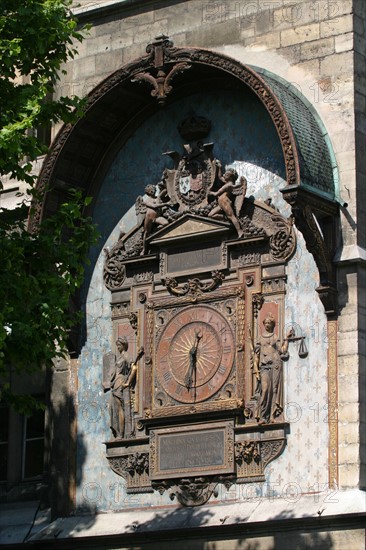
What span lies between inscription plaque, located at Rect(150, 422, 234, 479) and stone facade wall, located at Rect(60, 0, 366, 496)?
1.88m

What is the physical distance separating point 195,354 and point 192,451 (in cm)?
139

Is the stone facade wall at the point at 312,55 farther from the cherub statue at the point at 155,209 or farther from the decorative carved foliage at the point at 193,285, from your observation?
the cherub statue at the point at 155,209

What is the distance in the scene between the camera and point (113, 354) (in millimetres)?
29125

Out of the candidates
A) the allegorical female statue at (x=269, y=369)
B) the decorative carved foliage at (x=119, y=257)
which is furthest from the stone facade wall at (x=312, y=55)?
the decorative carved foliage at (x=119, y=257)

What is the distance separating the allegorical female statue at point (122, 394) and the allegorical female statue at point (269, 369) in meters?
2.11

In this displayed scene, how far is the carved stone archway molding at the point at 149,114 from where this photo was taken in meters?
26.6

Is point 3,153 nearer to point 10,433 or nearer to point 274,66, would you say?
point 274,66

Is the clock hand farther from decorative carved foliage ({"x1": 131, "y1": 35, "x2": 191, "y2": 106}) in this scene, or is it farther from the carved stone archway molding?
decorative carved foliage ({"x1": 131, "y1": 35, "x2": 191, "y2": 106})

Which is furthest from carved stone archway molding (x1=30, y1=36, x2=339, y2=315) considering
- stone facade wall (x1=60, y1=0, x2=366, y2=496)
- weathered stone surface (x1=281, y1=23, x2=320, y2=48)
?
weathered stone surface (x1=281, y1=23, x2=320, y2=48)

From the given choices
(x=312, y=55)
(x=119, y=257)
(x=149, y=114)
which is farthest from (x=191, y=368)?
(x=312, y=55)

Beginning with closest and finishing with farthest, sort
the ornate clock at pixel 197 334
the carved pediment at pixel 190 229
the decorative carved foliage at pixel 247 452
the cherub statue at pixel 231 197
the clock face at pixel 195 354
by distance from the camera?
1. the decorative carved foliage at pixel 247 452
2. the ornate clock at pixel 197 334
3. the clock face at pixel 195 354
4. the cherub statue at pixel 231 197
5. the carved pediment at pixel 190 229

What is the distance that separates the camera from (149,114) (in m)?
29.7

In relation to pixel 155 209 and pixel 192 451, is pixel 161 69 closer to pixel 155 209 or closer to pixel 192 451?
pixel 155 209

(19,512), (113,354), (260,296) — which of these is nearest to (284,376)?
(260,296)
